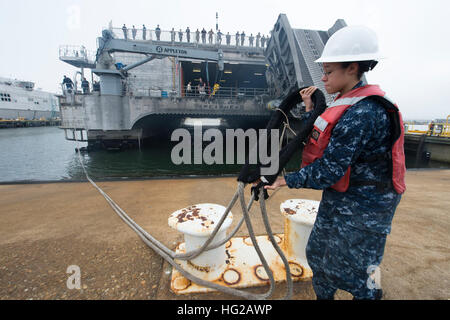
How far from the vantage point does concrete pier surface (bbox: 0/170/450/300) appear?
1.91 meters

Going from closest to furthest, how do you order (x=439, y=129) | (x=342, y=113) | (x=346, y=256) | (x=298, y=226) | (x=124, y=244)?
1. (x=342, y=113)
2. (x=346, y=256)
3. (x=298, y=226)
4. (x=124, y=244)
5. (x=439, y=129)

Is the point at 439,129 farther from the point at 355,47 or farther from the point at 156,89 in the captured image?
the point at 156,89

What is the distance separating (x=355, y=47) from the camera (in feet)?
4.30

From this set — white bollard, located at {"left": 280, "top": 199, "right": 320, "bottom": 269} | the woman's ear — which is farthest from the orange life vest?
→ white bollard, located at {"left": 280, "top": 199, "right": 320, "bottom": 269}

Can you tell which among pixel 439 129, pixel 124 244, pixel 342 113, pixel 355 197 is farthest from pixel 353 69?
pixel 439 129

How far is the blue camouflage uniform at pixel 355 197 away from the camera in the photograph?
1.22 meters

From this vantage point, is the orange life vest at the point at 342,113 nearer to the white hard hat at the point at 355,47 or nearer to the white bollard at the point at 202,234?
the white hard hat at the point at 355,47

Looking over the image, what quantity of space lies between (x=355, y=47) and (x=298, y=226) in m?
1.78

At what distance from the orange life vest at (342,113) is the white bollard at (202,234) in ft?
3.72

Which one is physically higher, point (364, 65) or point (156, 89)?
point (156, 89)

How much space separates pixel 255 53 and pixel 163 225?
25219mm

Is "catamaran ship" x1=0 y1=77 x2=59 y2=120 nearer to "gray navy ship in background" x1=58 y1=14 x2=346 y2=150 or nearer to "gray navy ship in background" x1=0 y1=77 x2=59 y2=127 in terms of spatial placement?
"gray navy ship in background" x1=0 y1=77 x2=59 y2=127

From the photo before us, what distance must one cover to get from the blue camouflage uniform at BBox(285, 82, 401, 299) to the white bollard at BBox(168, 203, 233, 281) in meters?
0.96
